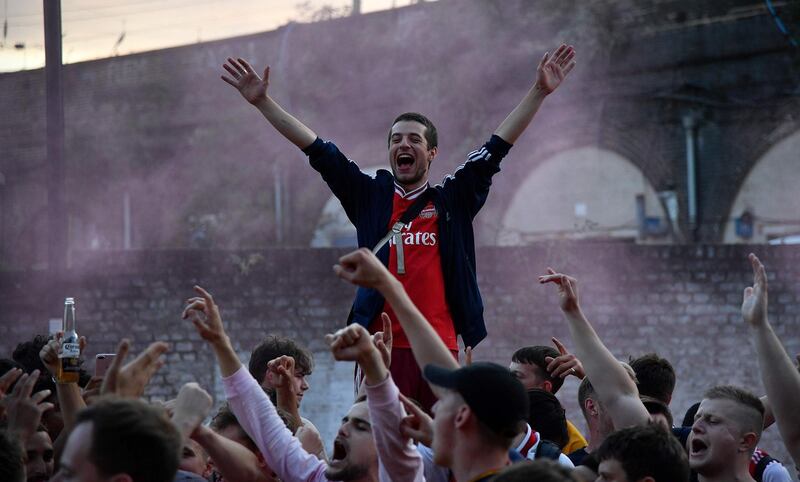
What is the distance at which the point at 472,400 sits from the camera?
412 cm

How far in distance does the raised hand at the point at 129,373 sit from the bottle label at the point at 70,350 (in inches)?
61.6

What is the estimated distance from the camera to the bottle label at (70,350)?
5633 millimetres

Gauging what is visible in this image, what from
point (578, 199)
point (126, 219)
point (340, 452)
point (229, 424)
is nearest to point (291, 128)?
point (229, 424)

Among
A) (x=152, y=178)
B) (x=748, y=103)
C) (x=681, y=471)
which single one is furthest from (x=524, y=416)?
(x=152, y=178)

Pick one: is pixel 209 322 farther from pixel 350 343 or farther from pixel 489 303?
Result: pixel 489 303

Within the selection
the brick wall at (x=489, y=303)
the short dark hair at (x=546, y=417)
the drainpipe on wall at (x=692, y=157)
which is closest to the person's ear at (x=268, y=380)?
the short dark hair at (x=546, y=417)

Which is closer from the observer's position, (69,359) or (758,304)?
(758,304)

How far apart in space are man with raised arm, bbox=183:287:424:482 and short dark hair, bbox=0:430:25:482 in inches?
30.6

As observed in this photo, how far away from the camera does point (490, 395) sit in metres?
4.13

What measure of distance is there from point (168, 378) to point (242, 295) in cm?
130

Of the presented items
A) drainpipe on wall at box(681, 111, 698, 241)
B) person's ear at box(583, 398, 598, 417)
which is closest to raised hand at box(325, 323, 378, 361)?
person's ear at box(583, 398, 598, 417)

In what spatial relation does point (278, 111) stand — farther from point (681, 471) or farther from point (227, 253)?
point (227, 253)

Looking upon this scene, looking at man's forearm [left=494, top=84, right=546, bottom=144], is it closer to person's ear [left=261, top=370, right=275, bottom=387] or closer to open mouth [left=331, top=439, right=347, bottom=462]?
person's ear [left=261, top=370, right=275, bottom=387]

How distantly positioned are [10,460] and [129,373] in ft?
1.76
